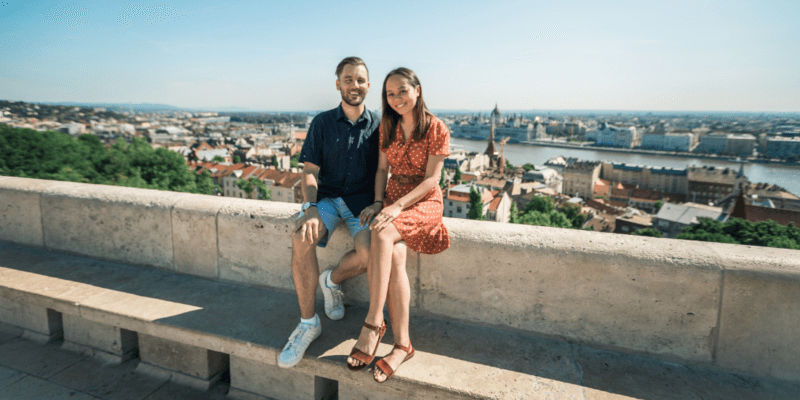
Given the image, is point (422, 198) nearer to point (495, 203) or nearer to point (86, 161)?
point (86, 161)

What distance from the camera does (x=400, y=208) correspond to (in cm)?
160

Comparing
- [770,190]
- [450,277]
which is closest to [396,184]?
[450,277]

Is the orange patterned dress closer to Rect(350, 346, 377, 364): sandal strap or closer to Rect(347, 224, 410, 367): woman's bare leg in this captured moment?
Rect(347, 224, 410, 367): woman's bare leg

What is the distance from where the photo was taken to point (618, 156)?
311 feet

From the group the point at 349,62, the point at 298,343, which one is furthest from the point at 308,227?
the point at 349,62

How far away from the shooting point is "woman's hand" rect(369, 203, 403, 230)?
4.94 ft

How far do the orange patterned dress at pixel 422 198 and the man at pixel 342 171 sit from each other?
0.37ft

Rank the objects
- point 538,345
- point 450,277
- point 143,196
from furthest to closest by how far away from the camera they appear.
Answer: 1. point 143,196
2. point 450,277
3. point 538,345

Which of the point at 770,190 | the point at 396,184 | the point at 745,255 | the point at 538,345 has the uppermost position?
the point at 396,184

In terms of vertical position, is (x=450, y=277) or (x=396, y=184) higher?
(x=396, y=184)

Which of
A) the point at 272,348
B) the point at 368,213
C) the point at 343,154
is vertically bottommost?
the point at 272,348

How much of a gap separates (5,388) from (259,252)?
105 centimetres

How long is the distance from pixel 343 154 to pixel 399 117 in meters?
0.29

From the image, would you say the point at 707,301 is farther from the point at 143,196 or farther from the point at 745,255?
the point at 143,196
